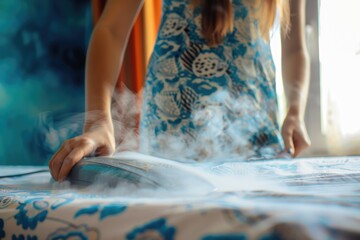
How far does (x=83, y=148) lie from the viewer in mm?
456

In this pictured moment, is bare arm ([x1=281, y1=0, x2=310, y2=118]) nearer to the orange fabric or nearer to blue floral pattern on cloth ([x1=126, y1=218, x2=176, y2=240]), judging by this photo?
the orange fabric

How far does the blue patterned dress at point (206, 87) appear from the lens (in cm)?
68

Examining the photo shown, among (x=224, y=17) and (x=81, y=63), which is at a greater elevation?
(x=224, y=17)

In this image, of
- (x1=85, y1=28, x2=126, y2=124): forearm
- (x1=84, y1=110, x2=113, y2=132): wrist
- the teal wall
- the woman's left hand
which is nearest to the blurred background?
the teal wall

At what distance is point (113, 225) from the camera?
8.2 inches

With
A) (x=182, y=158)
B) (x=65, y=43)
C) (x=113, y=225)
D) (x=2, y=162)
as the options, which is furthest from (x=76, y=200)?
A: (x=65, y=43)

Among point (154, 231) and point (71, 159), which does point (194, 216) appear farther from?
point (71, 159)

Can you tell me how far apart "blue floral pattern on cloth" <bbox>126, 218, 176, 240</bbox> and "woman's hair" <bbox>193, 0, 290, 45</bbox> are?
0.59m

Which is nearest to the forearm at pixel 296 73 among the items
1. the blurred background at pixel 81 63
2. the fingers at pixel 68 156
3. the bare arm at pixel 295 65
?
the bare arm at pixel 295 65

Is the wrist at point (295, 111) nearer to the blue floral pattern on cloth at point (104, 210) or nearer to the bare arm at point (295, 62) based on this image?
the bare arm at point (295, 62)

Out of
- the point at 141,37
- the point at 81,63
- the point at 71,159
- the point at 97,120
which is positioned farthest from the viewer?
the point at 141,37

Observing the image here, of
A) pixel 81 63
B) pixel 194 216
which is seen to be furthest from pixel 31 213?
pixel 81 63

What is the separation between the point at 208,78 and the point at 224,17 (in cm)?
14

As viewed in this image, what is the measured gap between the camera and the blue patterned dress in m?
0.68
